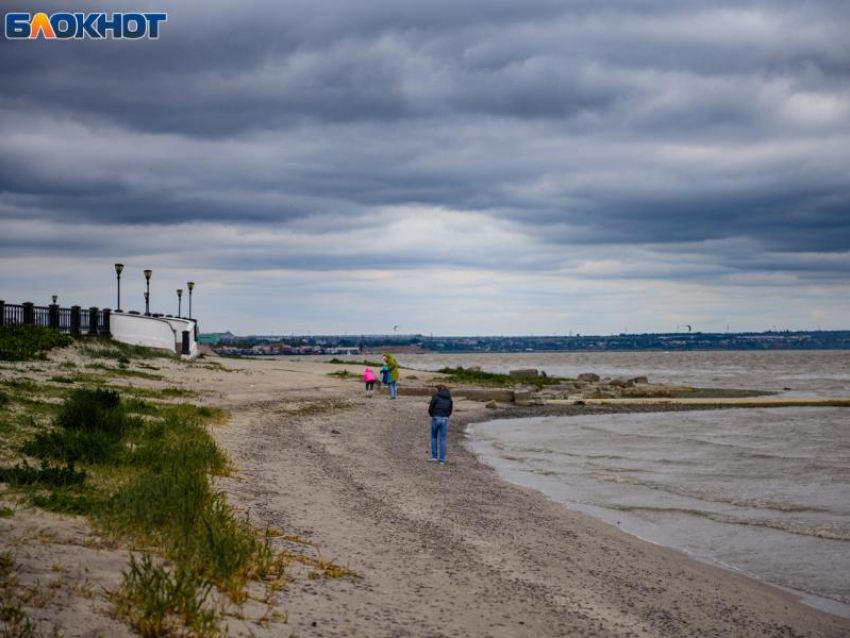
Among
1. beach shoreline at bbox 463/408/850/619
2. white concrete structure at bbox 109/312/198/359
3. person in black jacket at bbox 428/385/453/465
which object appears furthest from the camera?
white concrete structure at bbox 109/312/198/359

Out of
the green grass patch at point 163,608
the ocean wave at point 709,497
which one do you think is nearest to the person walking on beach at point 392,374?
the ocean wave at point 709,497

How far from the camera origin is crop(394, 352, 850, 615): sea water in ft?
41.1

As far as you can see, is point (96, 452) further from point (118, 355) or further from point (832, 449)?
point (118, 355)

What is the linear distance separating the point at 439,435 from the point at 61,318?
90.2ft

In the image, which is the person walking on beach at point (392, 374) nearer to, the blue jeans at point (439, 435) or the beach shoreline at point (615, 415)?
the beach shoreline at point (615, 415)

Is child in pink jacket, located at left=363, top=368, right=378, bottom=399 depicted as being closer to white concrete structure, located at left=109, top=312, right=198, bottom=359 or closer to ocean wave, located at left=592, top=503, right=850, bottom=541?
white concrete structure, located at left=109, top=312, right=198, bottom=359

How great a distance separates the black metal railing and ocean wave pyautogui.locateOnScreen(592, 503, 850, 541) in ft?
96.3

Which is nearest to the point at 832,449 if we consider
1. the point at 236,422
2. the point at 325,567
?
the point at 236,422

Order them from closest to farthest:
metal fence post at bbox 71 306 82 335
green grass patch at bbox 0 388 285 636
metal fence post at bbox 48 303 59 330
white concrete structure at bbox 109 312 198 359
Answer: green grass patch at bbox 0 388 285 636
metal fence post at bbox 48 303 59 330
metal fence post at bbox 71 306 82 335
white concrete structure at bbox 109 312 198 359

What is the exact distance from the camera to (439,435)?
66.6ft

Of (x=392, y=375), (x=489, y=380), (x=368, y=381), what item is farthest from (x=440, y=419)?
(x=489, y=380)

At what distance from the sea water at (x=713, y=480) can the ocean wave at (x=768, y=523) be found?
0.02 meters

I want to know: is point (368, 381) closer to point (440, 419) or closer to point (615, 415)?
point (615, 415)

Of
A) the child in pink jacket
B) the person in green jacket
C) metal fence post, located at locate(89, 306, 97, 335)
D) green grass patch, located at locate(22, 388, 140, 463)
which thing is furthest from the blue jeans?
metal fence post, located at locate(89, 306, 97, 335)
